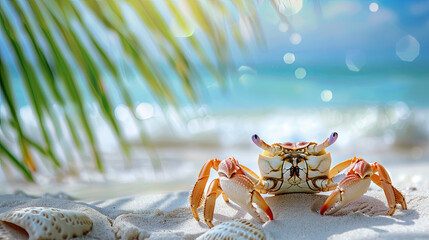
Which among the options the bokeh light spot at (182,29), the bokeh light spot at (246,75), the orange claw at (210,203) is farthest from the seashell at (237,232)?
the bokeh light spot at (246,75)

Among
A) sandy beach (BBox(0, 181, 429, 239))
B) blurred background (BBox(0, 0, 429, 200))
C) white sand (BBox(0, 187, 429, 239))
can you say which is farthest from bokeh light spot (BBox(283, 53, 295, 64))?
sandy beach (BBox(0, 181, 429, 239))

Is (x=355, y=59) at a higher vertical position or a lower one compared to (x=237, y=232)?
higher

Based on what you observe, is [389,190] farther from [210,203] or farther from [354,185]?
[210,203]

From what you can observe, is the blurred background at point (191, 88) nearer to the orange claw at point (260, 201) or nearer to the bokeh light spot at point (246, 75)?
the bokeh light spot at point (246, 75)

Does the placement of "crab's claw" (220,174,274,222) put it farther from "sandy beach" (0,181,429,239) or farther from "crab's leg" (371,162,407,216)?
"crab's leg" (371,162,407,216)

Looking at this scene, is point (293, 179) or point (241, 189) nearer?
point (241, 189)

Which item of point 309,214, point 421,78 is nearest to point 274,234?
point 309,214

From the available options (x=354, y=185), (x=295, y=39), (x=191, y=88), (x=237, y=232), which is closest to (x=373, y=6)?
(x=295, y=39)
